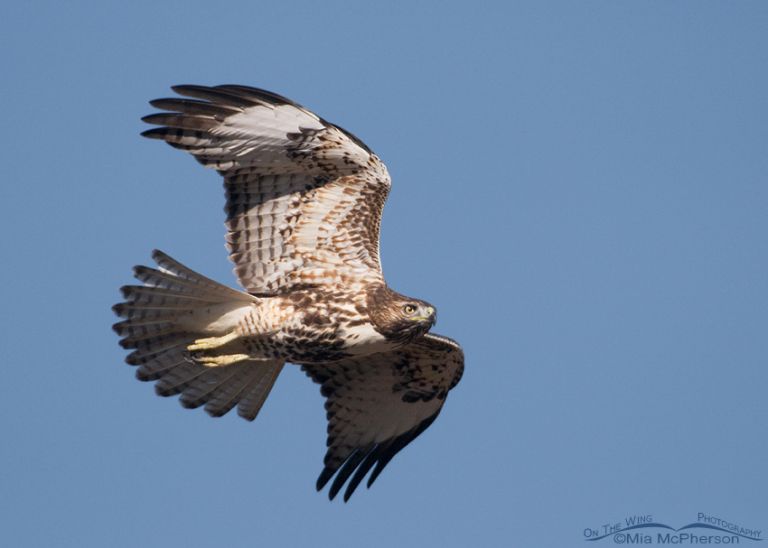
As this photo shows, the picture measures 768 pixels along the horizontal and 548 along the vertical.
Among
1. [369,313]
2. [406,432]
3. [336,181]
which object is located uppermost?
[336,181]

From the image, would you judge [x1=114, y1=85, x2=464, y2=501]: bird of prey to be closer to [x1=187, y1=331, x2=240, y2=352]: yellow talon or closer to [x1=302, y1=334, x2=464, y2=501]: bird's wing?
[x1=187, y1=331, x2=240, y2=352]: yellow talon

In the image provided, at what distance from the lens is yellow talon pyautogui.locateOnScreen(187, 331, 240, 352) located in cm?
A: 1266

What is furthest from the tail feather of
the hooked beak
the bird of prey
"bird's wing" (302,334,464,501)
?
the hooked beak

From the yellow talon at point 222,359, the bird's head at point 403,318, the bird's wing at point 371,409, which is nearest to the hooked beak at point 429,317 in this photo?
the bird's head at point 403,318

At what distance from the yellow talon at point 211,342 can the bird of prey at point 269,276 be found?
12 mm

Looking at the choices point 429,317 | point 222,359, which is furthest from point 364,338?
point 222,359

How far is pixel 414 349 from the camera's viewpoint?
44.0 ft

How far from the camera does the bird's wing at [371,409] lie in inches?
539

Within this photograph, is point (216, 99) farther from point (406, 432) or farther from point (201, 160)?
point (406, 432)

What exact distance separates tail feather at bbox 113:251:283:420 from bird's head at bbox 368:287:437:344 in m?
1.20

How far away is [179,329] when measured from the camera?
501 inches

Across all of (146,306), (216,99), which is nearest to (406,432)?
(146,306)

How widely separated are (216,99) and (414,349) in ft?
9.85

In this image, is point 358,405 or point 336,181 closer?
point 336,181
